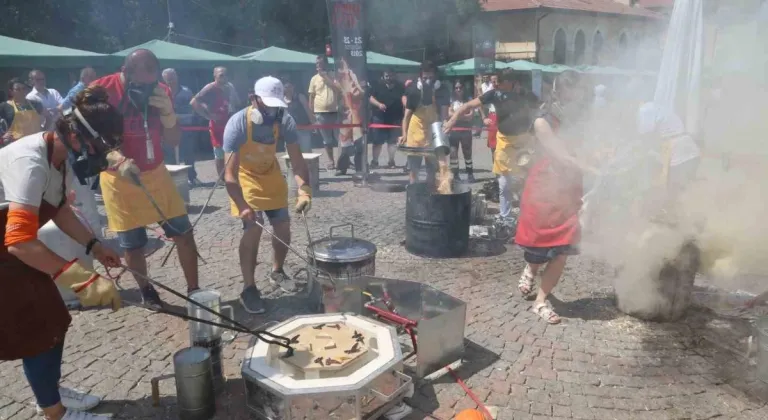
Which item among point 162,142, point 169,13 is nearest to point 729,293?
point 162,142

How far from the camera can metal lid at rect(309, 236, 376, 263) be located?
4004 mm

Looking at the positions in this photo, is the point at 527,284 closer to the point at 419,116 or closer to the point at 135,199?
the point at 135,199

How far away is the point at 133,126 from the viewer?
A: 3936mm

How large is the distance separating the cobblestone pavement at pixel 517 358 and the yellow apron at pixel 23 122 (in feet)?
13.1

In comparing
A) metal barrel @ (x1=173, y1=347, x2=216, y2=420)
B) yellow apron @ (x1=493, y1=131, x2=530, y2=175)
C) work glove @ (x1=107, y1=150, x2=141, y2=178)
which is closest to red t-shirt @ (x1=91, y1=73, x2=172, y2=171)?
work glove @ (x1=107, y1=150, x2=141, y2=178)

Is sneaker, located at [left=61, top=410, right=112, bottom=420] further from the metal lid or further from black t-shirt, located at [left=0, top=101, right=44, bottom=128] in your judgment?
black t-shirt, located at [left=0, top=101, right=44, bottom=128]

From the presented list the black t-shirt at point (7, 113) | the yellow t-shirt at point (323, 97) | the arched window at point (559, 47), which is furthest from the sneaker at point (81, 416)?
the arched window at point (559, 47)

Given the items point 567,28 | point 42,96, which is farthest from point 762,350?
point 567,28

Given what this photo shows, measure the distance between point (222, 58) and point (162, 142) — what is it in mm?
9996

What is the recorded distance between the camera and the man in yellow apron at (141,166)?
3871 millimetres

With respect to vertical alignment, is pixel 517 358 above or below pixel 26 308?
below

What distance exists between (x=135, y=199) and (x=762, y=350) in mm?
4338

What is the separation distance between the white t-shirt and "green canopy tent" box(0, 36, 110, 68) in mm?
9691

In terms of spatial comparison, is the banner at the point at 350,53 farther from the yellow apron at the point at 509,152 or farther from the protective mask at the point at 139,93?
the protective mask at the point at 139,93
